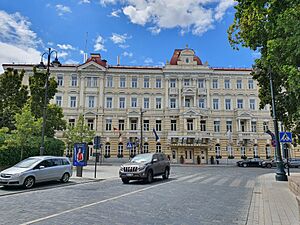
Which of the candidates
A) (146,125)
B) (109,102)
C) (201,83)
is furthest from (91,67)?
(201,83)

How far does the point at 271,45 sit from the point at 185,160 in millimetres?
37450

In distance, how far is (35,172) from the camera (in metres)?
13.4

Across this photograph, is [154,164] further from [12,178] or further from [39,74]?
[39,74]

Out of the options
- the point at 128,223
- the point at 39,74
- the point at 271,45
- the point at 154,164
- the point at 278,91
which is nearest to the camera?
the point at 128,223

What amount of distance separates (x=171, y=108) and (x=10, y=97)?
26585 mm

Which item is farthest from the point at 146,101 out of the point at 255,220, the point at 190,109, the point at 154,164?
the point at 255,220

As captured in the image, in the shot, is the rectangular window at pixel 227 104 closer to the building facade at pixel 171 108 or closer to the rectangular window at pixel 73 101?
the building facade at pixel 171 108

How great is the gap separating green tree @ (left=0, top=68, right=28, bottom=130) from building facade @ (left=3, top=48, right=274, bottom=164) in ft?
50.6

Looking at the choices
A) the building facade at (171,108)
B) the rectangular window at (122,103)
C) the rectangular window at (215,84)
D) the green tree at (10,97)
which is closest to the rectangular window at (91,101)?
the building facade at (171,108)

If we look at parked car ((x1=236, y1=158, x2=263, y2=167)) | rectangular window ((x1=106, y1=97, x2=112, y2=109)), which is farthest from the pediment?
parked car ((x1=236, y1=158, x2=263, y2=167))

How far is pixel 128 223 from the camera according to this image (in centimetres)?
645

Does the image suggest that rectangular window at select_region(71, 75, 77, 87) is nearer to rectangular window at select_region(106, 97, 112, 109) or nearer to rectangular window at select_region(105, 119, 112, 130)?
rectangular window at select_region(106, 97, 112, 109)

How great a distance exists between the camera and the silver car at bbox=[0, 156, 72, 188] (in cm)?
1252

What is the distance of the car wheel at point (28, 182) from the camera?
505 inches
